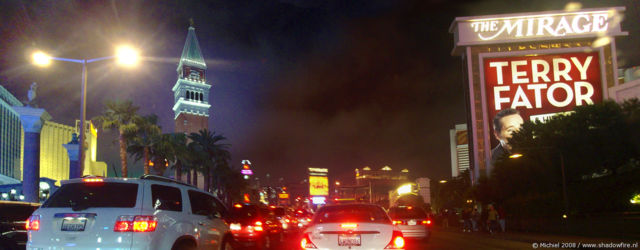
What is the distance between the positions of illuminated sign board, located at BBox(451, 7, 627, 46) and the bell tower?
320 feet

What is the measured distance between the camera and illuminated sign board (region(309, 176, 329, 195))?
14450 centimetres

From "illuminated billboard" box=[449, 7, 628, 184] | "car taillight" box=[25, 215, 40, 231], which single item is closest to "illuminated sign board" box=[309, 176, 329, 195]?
"illuminated billboard" box=[449, 7, 628, 184]

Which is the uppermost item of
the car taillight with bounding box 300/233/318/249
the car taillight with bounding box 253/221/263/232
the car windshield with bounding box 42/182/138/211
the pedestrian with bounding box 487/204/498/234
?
the car windshield with bounding box 42/182/138/211

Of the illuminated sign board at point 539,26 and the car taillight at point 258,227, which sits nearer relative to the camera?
the car taillight at point 258,227

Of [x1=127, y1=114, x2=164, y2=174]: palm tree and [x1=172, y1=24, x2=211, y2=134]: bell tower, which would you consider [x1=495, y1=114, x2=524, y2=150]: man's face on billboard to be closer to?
[x1=127, y1=114, x2=164, y2=174]: palm tree

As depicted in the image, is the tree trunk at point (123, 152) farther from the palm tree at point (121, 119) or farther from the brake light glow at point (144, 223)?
the brake light glow at point (144, 223)

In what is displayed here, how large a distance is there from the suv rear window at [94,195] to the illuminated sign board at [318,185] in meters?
136

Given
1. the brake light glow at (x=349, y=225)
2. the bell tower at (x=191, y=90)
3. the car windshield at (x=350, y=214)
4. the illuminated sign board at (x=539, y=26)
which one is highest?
the bell tower at (x=191, y=90)

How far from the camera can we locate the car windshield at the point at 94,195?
800cm

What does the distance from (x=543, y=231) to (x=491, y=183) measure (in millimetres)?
13749

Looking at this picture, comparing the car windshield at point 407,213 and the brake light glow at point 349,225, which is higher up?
the brake light glow at point 349,225

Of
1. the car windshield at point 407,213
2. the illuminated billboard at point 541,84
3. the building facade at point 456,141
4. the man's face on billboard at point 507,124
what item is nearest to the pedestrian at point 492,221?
the car windshield at point 407,213

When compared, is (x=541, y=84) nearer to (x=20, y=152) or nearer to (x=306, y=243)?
(x=306, y=243)

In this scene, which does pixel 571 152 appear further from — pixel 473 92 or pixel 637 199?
pixel 473 92
